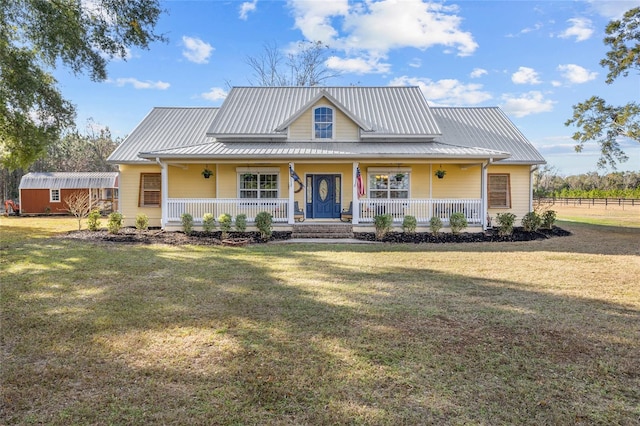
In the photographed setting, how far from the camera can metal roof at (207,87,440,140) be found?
16109 millimetres

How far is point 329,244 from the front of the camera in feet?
39.9

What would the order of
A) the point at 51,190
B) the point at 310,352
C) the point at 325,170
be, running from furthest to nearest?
the point at 51,190 < the point at 325,170 < the point at 310,352

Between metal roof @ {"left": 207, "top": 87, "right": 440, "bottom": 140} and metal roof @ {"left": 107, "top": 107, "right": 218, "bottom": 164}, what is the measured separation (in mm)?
1923

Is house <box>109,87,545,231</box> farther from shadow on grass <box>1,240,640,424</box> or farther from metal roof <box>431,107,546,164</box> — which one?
shadow on grass <box>1,240,640,424</box>

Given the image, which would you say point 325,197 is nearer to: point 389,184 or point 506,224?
point 389,184

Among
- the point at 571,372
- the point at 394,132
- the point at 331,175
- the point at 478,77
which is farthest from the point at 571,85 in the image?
the point at 571,372

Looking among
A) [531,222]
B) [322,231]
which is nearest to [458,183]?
[531,222]

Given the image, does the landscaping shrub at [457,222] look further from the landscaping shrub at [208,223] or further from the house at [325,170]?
the landscaping shrub at [208,223]

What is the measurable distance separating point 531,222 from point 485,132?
549 centimetres

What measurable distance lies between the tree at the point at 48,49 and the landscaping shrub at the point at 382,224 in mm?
9283

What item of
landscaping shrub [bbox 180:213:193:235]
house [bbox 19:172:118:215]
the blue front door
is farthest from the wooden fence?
house [bbox 19:172:118:215]

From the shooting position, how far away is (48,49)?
11297 mm

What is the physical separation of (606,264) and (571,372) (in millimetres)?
6888

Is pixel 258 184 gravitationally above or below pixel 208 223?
above
